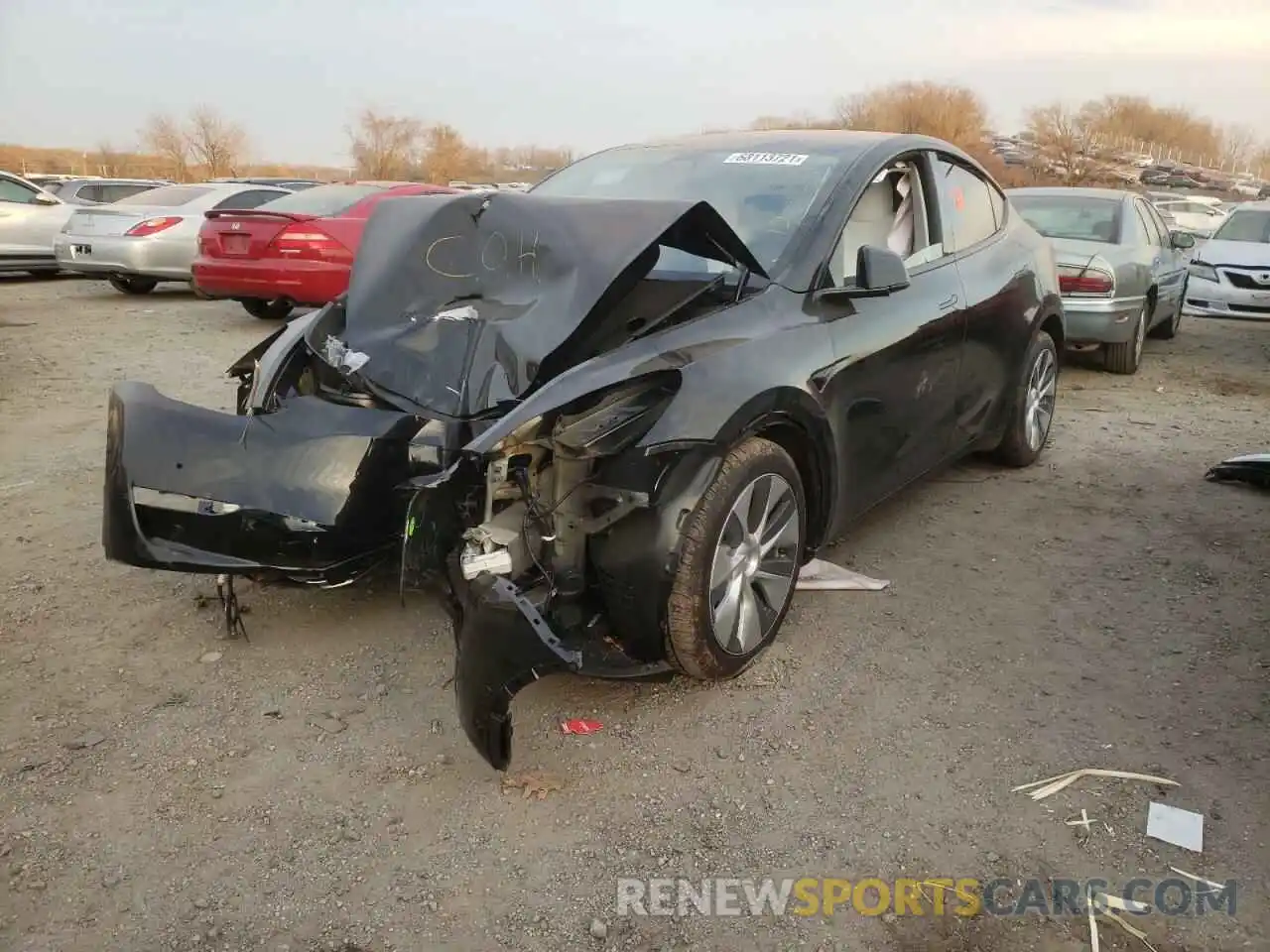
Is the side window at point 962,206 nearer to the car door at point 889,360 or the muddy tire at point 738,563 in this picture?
the car door at point 889,360

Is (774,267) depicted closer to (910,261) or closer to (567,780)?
(910,261)

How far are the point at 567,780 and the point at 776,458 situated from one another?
1.16m

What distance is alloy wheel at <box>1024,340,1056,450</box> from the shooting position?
203 inches

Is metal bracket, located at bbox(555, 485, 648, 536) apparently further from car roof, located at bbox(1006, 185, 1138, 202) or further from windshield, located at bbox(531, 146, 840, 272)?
car roof, located at bbox(1006, 185, 1138, 202)

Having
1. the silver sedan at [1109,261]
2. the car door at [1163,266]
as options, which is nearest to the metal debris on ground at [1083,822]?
the silver sedan at [1109,261]

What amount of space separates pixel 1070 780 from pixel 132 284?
504 inches

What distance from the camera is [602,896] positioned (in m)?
2.22

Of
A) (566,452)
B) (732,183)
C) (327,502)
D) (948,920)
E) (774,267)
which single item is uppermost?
(732,183)

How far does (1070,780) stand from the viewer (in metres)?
2.66

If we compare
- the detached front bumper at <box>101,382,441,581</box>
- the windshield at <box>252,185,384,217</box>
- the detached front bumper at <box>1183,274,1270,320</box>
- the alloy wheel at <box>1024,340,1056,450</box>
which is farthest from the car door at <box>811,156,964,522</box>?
the detached front bumper at <box>1183,274,1270,320</box>

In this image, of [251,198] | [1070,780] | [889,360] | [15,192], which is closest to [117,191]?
[15,192]

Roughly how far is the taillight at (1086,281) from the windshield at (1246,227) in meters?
4.34

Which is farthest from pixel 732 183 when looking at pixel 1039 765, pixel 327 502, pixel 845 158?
pixel 1039 765

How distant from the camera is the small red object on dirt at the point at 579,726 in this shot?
2.86 m
